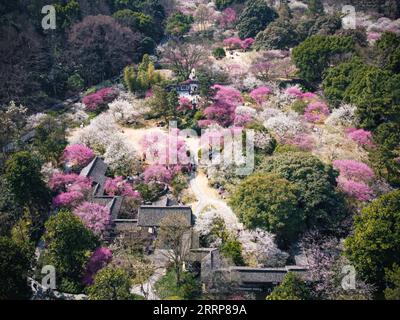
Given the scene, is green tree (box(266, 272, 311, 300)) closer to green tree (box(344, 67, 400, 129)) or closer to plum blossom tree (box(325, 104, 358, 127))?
green tree (box(344, 67, 400, 129))

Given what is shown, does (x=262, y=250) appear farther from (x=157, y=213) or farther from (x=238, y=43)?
(x=238, y=43)

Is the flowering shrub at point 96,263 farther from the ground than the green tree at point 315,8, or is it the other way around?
the green tree at point 315,8

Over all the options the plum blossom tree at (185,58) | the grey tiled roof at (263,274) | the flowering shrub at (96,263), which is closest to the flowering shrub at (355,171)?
the grey tiled roof at (263,274)

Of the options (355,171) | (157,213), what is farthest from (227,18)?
(157,213)

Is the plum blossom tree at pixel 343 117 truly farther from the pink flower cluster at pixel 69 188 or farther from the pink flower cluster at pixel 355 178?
the pink flower cluster at pixel 69 188
